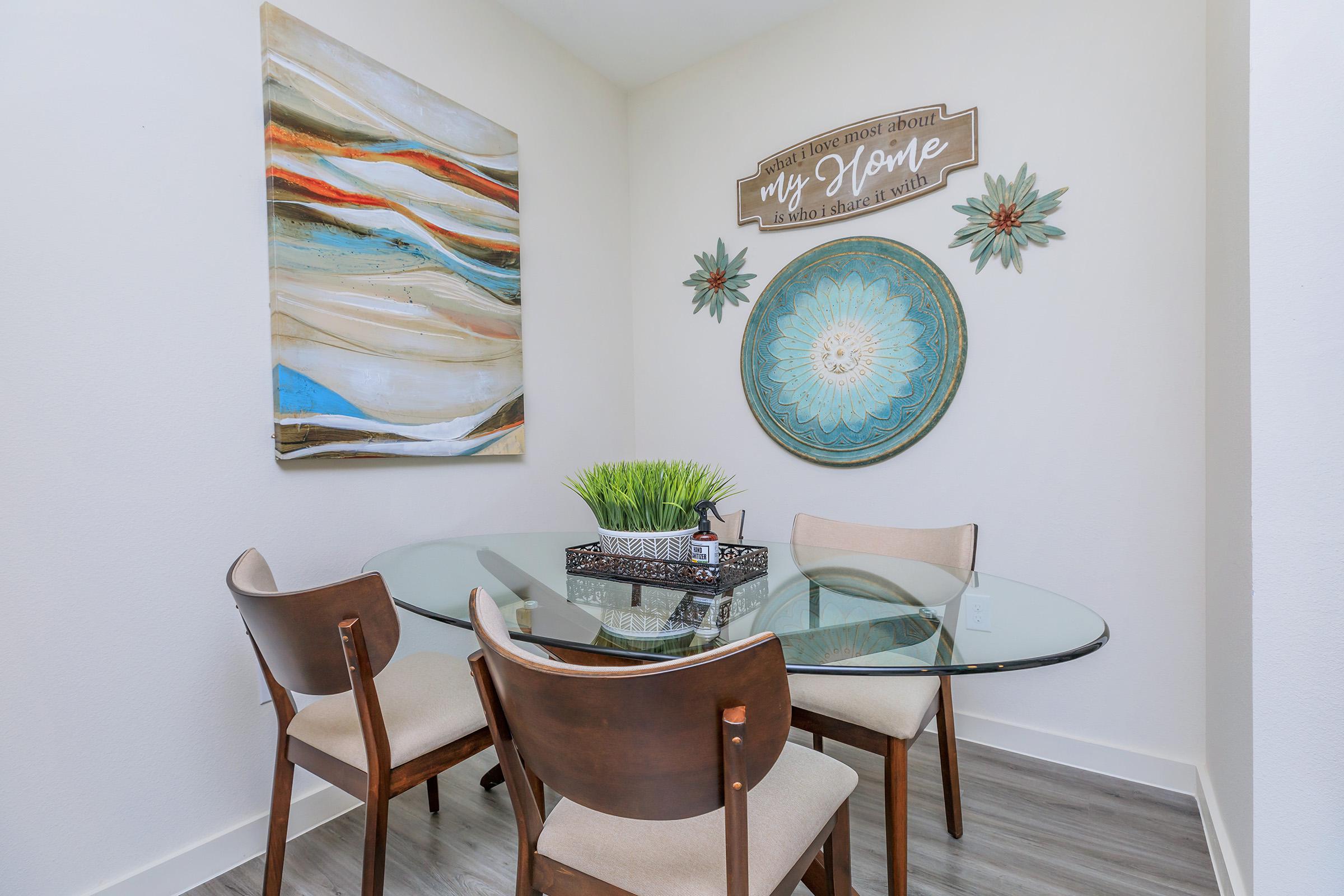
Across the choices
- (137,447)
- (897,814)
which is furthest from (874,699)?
(137,447)

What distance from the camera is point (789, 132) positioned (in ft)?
8.61

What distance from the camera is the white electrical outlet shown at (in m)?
1.16

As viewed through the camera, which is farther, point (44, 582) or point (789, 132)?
point (789, 132)

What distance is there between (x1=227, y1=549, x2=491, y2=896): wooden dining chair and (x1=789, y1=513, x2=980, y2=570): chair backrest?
3.63 feet

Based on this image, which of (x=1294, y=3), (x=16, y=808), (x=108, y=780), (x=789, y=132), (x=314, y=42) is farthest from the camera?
(x=789, y=132)

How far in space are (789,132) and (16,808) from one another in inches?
120

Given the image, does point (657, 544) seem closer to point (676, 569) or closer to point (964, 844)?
point (676, 569)

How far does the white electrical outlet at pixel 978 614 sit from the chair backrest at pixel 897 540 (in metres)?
0.37

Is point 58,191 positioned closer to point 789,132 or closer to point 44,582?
point 44,582

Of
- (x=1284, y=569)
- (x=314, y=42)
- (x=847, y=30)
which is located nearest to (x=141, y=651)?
(x=314, y=42)

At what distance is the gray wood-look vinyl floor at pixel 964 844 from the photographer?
4.99 ft

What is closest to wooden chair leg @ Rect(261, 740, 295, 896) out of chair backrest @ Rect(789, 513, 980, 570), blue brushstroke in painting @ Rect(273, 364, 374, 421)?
blue brushstroke in painting @ Rect(273, 364, 374, 421)

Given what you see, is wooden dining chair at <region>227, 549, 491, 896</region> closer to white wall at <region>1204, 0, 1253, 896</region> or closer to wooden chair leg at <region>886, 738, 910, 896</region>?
wooden chair leg at <region>886, 738, 910, 896</region>

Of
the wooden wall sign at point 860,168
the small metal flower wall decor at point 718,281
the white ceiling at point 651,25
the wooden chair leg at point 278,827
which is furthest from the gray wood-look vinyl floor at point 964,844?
the white ceiling at point 651,25
